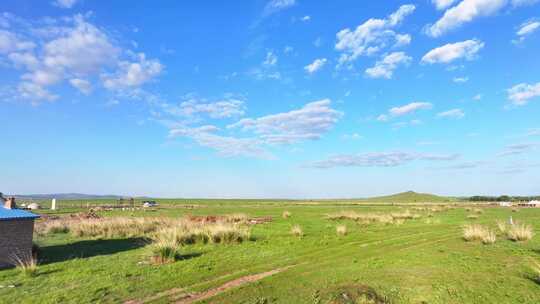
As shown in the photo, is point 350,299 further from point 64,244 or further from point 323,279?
point 64,244

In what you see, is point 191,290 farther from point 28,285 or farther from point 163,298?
point 28,285

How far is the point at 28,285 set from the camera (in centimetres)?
1234

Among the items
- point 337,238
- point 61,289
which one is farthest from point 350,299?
point 337,238

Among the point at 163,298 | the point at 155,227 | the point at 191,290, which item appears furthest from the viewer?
the point at 155,227

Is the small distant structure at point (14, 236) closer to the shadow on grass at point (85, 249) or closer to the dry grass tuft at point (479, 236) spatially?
the shadow on grass at point (85, 249)

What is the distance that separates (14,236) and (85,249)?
547cm

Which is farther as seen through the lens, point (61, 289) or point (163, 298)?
point (61, 289)

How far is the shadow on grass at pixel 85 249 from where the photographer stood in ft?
59.1

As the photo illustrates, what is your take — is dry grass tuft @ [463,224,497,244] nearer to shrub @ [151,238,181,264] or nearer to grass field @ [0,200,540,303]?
grass field @ [0,200,540,303]

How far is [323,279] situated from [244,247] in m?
9.37

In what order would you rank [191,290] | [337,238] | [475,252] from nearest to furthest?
[191,290] → [475,252] → [337,238]

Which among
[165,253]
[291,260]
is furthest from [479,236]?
[165,253]

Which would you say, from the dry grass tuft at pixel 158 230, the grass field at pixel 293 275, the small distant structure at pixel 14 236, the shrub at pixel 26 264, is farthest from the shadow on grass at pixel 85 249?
the dry grass tuft at pixel 158 230

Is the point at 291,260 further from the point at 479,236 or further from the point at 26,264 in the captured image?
the point at 479,236
